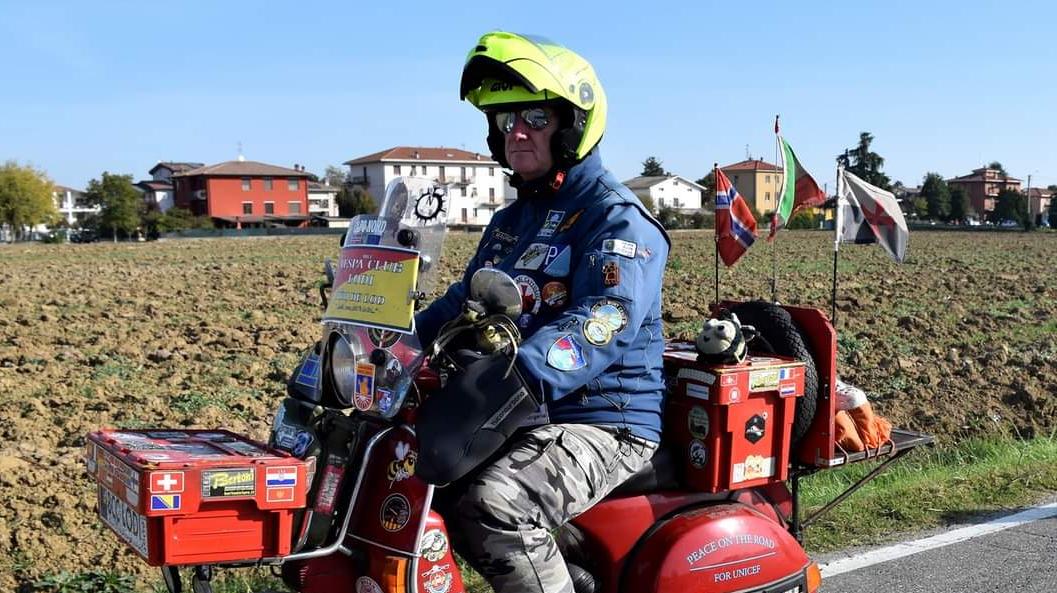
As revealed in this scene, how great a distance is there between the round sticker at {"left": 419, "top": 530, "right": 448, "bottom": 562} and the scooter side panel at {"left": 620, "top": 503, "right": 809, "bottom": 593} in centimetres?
73

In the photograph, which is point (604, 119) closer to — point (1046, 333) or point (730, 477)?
point (730, 477)

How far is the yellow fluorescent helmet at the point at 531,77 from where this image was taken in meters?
3.10

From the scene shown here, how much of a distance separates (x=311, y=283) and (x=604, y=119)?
65.2 feet

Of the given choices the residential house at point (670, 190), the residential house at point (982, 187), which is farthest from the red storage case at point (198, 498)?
the residential house at point (982, 187)

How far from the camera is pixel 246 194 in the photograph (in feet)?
309

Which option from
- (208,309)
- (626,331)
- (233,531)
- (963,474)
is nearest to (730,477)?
(626,331)

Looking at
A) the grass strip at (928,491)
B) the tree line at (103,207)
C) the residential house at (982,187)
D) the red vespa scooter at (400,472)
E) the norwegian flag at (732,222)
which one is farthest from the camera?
the residential house at (982,187)

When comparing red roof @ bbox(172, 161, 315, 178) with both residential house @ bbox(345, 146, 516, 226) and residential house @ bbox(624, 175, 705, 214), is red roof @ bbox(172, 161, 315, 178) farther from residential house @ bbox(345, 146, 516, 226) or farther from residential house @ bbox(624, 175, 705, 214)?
residential house @ bbox(624, 175, 705, 214)

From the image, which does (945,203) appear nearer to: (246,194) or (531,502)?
(246,194)

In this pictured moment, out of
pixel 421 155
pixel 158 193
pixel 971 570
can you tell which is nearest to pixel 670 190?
pixel 421 155

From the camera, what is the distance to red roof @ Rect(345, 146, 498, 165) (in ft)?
326

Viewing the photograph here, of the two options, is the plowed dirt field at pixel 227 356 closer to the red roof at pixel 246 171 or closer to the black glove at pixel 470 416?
the black glove at pixel 470 416

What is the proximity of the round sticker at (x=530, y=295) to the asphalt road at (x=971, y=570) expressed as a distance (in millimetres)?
Result: 2143

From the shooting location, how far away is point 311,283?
74.0 ft
